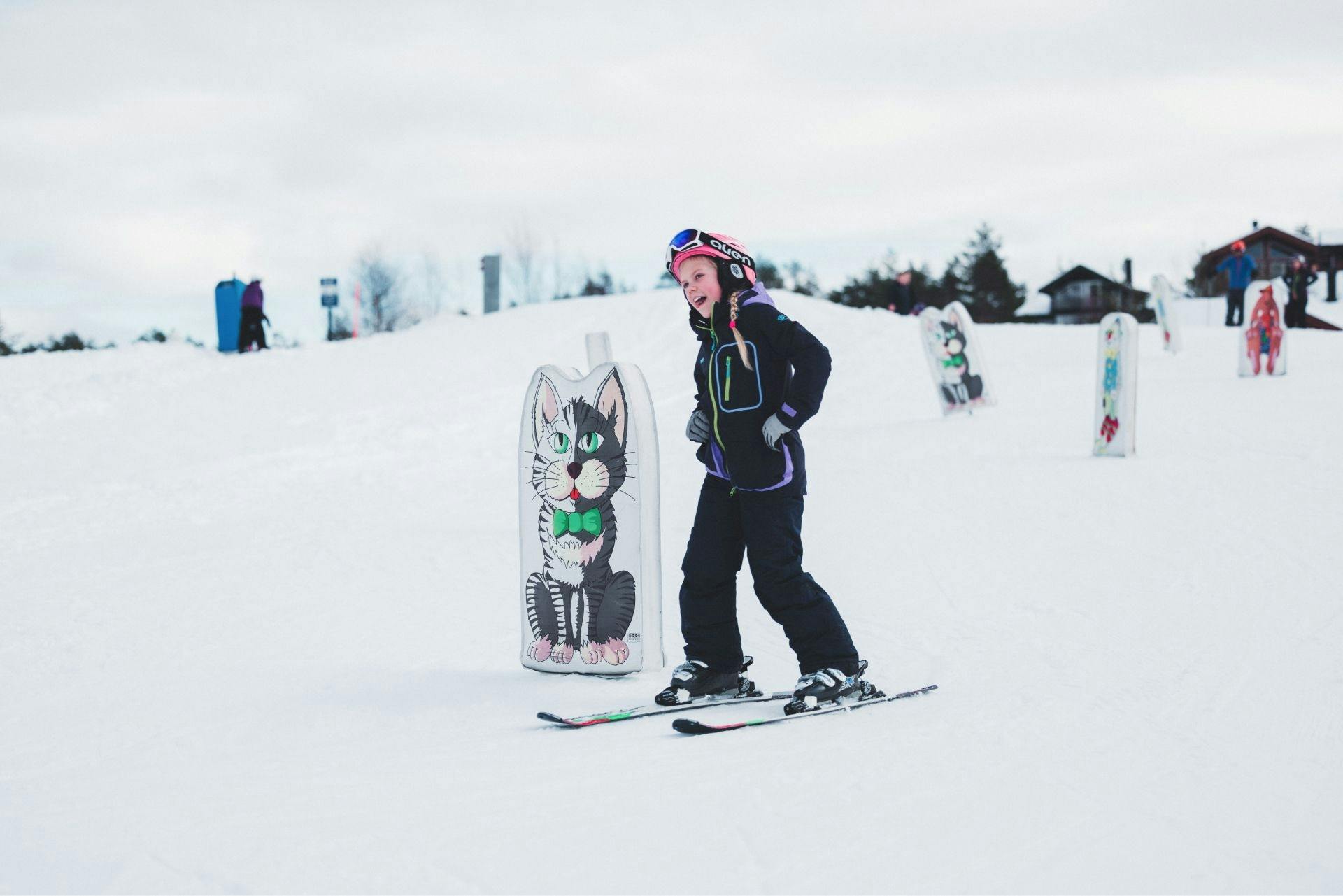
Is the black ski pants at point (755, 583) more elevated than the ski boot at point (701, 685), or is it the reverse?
the black ski pants at point (755, 583)

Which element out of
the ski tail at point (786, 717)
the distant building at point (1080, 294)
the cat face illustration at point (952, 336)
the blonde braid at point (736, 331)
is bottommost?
the ski tail at point (786, 717)

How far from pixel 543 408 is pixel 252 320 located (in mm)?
16610

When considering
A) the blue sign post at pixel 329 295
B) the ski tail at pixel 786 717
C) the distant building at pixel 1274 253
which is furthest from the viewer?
the distant building at pixel 1274 253

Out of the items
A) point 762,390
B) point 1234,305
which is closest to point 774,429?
point 762,390

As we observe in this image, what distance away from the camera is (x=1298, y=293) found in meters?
21.2

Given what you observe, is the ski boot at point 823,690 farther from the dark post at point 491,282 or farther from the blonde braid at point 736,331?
the dark post at point 491,282

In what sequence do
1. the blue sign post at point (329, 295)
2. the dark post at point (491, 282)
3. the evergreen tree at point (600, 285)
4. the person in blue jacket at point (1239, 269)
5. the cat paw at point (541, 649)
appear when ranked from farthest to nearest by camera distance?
the evergreen tree at point (600, 285) → the dark post at point (491, 282) → the blue sign post at point (329, 295) → the person in blue jacket at point (1239, 269) → the cat paw at point (541, 649)

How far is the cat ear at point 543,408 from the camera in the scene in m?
4.77

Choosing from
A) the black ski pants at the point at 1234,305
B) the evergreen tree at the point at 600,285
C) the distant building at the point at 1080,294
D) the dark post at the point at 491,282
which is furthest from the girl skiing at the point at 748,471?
the distant building at the point at 1080,294

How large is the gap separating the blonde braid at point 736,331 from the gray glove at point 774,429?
21cm

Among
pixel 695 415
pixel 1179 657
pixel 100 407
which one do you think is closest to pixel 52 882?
pixel 695 415

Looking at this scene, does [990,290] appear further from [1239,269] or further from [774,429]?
[774,429]

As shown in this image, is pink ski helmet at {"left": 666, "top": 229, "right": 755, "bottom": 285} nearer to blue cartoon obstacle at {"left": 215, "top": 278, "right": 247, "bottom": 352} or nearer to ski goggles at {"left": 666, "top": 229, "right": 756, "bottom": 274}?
ski goggles at {"left": 666, "top": 229, "right": 756, "bottom": 274}

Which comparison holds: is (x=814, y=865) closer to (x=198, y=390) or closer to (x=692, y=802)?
(x=692, y=802)
